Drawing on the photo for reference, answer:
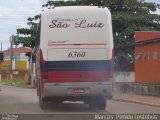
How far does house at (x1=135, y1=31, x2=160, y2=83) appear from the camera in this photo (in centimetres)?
3731

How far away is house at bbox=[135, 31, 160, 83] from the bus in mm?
15979

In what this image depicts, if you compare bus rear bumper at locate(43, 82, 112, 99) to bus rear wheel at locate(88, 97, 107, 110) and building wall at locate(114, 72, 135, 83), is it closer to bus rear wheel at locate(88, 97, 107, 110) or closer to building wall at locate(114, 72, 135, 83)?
bus rear wheel at locate(88, 97, 107, 110)

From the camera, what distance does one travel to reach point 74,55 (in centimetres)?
2095

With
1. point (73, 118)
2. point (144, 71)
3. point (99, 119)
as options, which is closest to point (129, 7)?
point (144, 71)

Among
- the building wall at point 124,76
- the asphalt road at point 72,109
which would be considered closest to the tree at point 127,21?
the building wall at point 124,76

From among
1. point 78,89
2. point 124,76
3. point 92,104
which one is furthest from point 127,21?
point 78,89

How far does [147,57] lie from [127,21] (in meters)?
13.3

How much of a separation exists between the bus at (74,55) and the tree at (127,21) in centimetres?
2954

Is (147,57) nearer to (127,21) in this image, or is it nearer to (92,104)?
(127,21)

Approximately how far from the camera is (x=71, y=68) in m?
21.0

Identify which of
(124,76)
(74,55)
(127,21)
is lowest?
(124,76)

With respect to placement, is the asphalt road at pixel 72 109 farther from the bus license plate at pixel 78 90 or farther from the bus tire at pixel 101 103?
the bus license plate at pixel 78 90

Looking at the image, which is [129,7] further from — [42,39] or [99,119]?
[99,119]

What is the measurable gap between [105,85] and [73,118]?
496 centimetres
